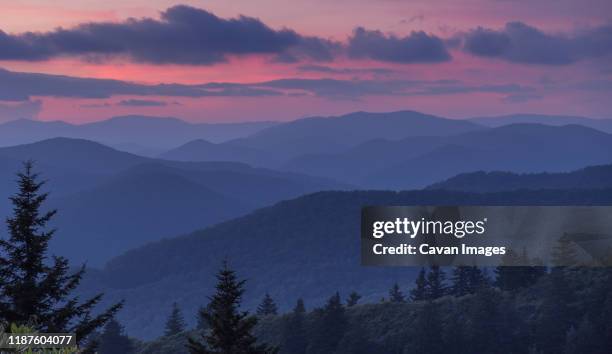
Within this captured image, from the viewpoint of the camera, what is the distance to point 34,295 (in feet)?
84.4

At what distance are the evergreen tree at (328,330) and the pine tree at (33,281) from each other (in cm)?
10326

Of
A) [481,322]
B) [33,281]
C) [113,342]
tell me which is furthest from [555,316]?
[33,281]

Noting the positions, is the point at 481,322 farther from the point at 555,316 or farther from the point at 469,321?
the point at 555,316

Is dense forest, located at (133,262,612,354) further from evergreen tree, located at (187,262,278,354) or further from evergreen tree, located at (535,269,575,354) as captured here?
evergreen tree, located at (187,262,278,354)

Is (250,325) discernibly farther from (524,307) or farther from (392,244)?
(524,307)

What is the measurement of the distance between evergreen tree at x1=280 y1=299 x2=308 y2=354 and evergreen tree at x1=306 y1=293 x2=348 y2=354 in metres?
2.85

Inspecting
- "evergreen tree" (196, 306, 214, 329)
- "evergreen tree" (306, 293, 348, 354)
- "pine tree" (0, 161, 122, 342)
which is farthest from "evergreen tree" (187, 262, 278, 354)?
"evergreen tree" (306, 293, 348, 354)

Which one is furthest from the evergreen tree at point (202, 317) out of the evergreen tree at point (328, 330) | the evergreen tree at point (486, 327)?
the evergreen tree at point (486, 327)

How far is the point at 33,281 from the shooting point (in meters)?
26.1

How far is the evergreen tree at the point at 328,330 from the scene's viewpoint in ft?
421

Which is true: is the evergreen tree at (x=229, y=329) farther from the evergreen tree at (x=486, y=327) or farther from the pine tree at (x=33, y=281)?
the evergreen tree at (x=486, y=327)

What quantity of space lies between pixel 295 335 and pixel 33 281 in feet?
369

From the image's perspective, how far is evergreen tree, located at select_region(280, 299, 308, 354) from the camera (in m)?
133

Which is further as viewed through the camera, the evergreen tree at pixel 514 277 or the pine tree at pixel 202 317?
the evergreen tree at pixel 514 277
